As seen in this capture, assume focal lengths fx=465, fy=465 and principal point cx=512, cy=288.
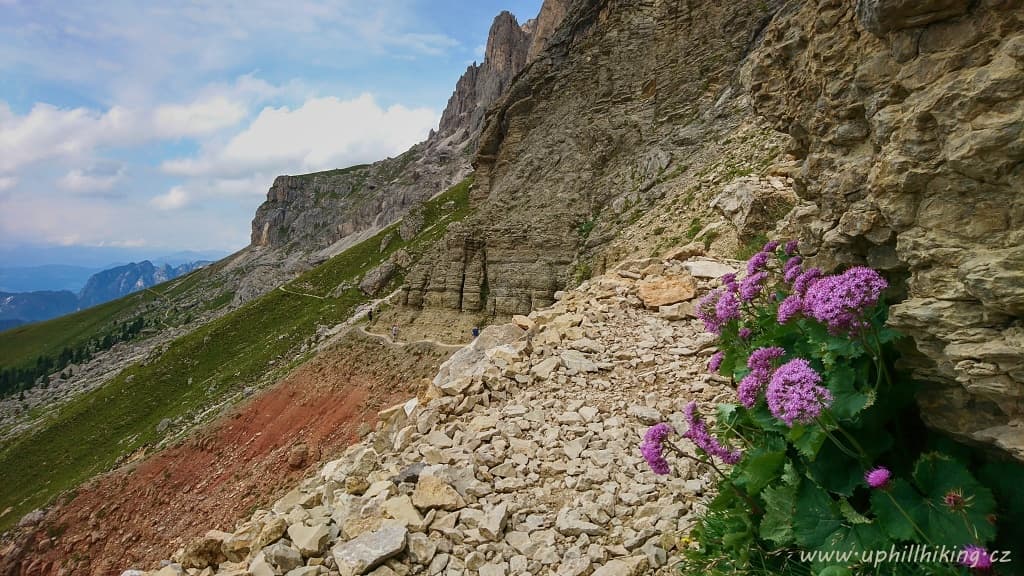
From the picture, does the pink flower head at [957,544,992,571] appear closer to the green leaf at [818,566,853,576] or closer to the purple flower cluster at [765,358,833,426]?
the green leaf at [818,566,853,576]

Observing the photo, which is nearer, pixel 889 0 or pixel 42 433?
pixel 889 0

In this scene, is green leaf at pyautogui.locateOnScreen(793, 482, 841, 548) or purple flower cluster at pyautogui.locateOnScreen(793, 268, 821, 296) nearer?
green leaf at pyautogui.locateOnScreen(793, 482, 841, 548)

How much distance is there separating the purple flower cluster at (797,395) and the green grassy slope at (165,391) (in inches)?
1941

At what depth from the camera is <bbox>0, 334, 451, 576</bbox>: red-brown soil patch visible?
26688mm

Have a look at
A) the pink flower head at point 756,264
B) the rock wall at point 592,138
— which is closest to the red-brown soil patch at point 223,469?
the rock wall at point 592,138

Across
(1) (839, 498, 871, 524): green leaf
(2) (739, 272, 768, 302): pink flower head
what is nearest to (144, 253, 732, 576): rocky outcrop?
(1) (839, 498, 871, 524): green leaf

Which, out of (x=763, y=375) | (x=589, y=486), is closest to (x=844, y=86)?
(x=763, y=375)

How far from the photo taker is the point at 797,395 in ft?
10.6

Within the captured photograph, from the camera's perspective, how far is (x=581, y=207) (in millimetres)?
35312

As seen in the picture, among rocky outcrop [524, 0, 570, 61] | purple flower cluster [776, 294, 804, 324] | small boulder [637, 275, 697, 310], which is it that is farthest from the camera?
rocky outcrop [524, 0, 570, 61]

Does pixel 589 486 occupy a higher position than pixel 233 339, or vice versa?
pixel 589 486

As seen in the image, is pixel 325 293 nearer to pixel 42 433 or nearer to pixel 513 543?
pixel 42 433

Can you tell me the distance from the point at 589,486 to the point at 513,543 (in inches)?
50.0

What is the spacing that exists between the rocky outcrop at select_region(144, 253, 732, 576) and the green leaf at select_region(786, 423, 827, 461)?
2.14 meters
